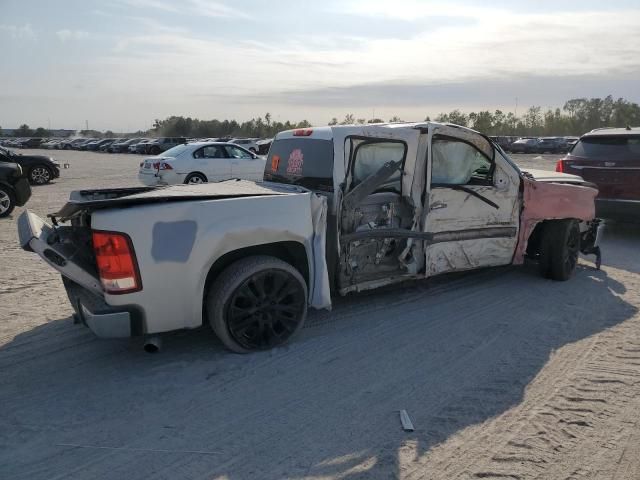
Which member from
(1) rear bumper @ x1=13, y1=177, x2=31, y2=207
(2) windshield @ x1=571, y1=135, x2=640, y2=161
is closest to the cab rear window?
(2) windshield @ x1=571, y1=135, x2=640, y2=161

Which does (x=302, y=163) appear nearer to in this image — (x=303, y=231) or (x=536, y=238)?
(x=303, y=231)

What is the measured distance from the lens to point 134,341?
4398 mm

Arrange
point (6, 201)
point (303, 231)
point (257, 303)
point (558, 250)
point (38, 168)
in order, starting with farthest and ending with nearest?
point (38, 168), point (6, 201), point (558, 250), point (303, 231), point (257, 303)

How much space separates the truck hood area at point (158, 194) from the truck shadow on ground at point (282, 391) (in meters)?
1.21

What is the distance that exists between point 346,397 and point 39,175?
17517 mm

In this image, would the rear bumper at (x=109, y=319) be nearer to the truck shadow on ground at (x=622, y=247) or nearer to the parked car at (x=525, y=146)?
the truck shadow on ground at (x=622, y=247)

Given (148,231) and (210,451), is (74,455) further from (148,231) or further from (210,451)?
A: (148,231)

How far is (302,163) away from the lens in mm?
5113

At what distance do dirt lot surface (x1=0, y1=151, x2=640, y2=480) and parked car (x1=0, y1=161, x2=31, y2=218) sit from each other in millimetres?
6148

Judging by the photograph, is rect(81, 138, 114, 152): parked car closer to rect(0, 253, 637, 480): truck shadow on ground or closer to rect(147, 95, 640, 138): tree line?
rect(147, 95, 640, 138): tree line

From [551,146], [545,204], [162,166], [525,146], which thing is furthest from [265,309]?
[525,146]

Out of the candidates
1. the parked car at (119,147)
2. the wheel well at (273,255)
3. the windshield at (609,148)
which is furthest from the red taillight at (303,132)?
the parked car at (119,147)

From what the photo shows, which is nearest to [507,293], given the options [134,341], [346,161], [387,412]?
[346,161]

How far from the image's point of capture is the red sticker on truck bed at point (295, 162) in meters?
5.14
